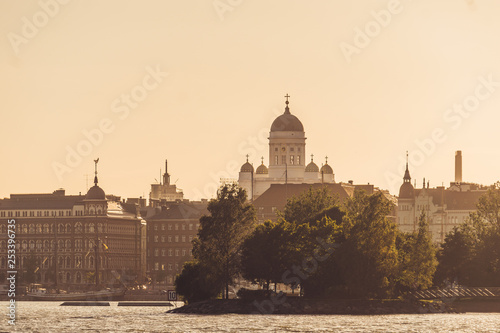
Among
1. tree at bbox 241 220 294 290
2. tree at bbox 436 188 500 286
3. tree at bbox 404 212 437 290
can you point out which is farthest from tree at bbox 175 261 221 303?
tree at bbox 436 188 500 286

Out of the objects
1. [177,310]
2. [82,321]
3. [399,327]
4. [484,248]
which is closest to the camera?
[399,327]

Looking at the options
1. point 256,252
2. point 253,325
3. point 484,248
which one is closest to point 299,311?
point 256,252

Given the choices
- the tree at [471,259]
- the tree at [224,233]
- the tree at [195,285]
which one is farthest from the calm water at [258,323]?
the tree at [471,259]

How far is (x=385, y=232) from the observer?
158 metres

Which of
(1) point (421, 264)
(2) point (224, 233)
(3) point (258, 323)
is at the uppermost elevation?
(2) point (224, 233)

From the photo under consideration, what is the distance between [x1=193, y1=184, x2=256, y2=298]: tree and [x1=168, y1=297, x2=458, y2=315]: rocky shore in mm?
2995

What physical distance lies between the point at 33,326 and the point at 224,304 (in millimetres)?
20313

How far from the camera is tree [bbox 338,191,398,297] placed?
156250 millimetres

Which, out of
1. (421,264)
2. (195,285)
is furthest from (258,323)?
(421,264)

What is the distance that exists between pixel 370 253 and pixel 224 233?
13.7 metres

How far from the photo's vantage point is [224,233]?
15888 centimetres

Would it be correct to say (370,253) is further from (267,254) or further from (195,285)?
(195,285)

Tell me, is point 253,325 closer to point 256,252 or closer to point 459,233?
point 256,252

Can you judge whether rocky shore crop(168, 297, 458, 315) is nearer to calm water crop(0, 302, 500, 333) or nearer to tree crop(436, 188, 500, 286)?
calm water crop(0, 302, 500, 333)
